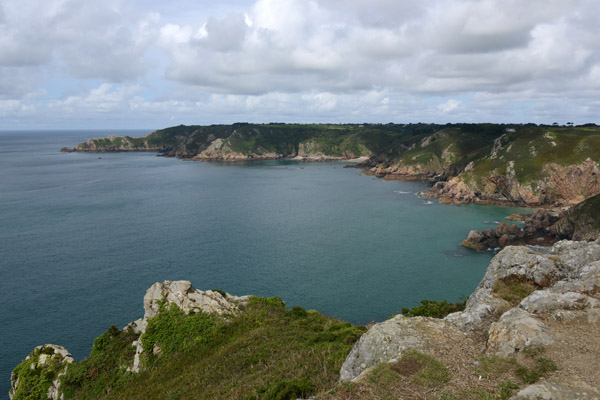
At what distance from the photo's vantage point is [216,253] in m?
73.2

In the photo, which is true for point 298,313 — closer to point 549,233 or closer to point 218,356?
point 218,356

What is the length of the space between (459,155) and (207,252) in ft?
489

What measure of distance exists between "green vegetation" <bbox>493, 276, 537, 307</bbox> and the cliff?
0.08 m

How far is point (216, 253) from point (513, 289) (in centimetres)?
5693

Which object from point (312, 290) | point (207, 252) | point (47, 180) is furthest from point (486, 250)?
point (47, 180)

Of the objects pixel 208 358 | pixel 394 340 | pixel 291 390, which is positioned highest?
pixel 394 340

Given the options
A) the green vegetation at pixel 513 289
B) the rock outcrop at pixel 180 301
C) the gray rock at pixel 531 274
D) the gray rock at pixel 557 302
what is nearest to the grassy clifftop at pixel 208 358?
the rock outcrop at pixel 180 301

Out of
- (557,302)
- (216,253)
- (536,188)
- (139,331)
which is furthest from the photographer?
(536,188)

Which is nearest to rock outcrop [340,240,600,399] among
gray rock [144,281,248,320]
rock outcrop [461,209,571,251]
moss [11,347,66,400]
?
gray rock [144,281,248,320]

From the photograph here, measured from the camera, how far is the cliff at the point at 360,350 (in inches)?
618

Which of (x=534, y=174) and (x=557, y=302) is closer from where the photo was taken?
(x=557, y=302)

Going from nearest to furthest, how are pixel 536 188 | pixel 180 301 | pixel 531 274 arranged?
pixel 531 274
pixel 180 301
pixel 536 188

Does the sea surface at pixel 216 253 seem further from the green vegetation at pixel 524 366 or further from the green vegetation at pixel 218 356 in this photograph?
the green vegetation at pixel 524 366

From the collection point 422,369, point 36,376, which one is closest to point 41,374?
point 36,376
